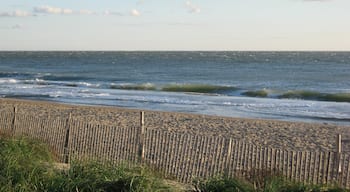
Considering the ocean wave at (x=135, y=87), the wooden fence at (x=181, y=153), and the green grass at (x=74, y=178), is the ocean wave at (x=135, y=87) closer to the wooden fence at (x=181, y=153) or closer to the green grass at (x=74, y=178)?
the wooden fence at (x=181, y=153)

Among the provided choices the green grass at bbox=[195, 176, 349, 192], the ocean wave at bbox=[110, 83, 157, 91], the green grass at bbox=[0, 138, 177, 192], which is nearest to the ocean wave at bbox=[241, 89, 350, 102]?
the ocean wave at bbox=[110, 83, 157, 91]

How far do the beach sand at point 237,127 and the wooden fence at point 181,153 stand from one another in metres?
2.61

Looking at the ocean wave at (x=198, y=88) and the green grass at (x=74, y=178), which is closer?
the green grass at (x=74, y=178)

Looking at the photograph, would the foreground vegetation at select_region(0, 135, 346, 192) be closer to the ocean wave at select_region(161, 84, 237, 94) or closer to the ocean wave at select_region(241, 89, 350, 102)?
the ocean wave at select_region(241, 89, 350, 102)

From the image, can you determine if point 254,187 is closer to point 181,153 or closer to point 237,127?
point 181,153

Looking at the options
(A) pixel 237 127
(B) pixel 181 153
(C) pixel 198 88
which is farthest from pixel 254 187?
(C) pixel 198 88

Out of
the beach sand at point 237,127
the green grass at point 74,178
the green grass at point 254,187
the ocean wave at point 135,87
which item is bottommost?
the beach sand at point 237,127

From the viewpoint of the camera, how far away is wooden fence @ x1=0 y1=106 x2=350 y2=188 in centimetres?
1006

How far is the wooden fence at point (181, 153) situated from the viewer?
10.1m

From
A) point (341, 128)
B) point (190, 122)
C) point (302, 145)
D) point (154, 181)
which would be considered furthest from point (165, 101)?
point (154, 181)

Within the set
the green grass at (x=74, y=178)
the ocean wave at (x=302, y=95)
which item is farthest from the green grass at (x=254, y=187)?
the ocean wave at (x=302, y=95)

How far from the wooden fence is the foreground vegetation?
94 cm

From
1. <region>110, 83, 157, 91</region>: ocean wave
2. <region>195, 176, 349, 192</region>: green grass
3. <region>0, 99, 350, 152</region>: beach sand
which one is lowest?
<region>0, 99, 350, 152</region>: beach sand

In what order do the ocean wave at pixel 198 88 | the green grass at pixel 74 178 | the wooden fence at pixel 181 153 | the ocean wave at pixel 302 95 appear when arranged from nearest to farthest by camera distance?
the green grass at pixel 74 178 < the wooden fence at pixel 181 153 < the ocean wave at pixel 302 95 < the ocean wave at pixel 198 88
